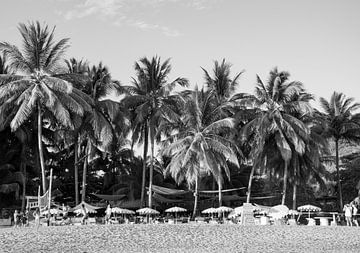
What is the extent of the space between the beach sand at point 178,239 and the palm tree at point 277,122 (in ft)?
40.5

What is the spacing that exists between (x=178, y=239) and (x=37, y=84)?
15346 millimetres

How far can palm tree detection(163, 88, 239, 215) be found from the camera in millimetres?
37406

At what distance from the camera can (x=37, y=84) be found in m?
34.5

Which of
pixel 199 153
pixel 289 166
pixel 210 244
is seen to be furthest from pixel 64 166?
pixel 210 244

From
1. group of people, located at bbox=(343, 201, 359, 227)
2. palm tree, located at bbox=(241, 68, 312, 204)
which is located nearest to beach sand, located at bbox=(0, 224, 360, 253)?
group of people, located at bbox=(343, 201, 359, 227)

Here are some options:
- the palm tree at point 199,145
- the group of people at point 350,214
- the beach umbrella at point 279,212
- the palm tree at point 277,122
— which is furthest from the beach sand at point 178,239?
the palm tree at point 277,122

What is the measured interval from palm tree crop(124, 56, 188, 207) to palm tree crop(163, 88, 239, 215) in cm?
207

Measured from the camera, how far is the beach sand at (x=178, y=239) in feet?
76.2

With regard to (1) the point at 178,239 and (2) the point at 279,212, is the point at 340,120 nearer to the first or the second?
(2) the point at 279,212

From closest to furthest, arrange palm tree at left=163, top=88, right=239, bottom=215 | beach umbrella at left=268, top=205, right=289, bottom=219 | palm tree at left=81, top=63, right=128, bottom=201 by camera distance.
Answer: beach umbrella at left=268, top=205, right=289, bottom=219 < palm tree at left=163, top=88, right=239, bottom=215 < palm tree at left=81, top=63, right=128, bottom=201

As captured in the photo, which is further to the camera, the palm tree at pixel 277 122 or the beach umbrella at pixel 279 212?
the palm tree at pixel 277 122

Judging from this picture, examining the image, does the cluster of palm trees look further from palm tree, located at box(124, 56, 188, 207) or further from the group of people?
the group of people

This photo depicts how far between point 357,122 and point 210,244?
2558 centimetres

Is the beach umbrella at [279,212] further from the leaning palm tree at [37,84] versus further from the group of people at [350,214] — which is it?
the leaning palm tree at [37,84]
